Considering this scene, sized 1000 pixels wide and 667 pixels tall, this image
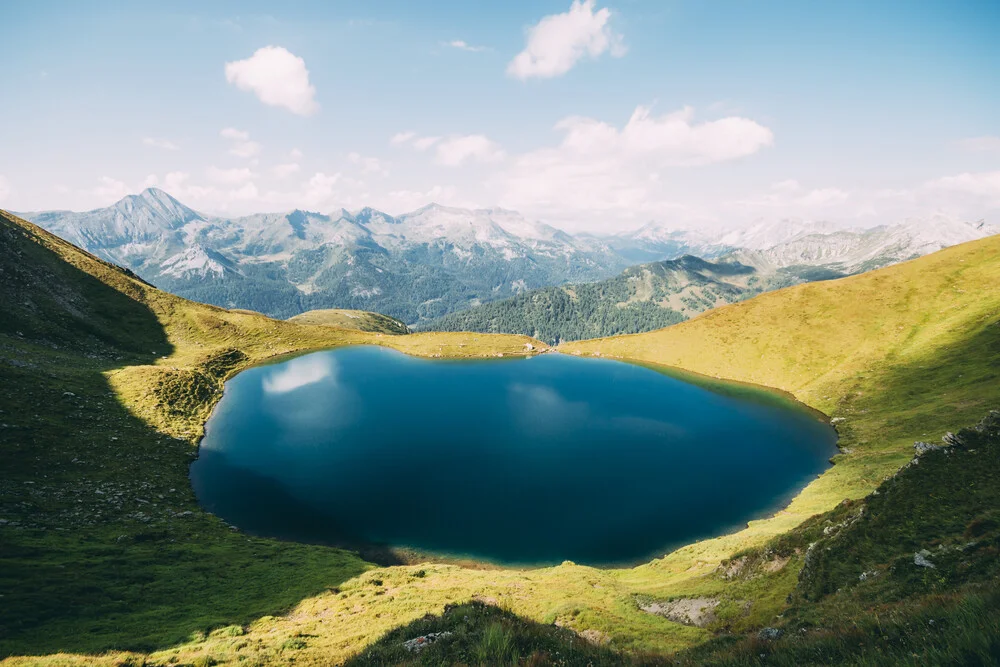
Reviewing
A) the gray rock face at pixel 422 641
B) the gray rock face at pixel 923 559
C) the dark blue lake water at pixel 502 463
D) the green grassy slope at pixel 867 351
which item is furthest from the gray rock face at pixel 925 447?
the gray rock face at pixel 422 641

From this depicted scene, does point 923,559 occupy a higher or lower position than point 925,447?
lower

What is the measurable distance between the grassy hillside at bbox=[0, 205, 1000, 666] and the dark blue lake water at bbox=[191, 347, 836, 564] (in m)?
4.25

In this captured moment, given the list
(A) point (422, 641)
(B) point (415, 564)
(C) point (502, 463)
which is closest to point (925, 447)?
(A) point (422, 641)

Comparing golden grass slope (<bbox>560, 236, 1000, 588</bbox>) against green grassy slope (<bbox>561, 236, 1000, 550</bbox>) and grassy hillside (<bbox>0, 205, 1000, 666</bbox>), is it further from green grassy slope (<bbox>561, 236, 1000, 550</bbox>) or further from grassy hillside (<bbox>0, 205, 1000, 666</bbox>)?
grassy hillside (<bbox>0, 205, 1000, 666</bbox>)

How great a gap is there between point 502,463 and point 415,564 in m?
21.1

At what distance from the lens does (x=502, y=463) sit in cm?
5703

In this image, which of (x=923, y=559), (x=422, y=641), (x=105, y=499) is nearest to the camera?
Answer: (x=422, y=641)

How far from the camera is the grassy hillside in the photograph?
14.2 m

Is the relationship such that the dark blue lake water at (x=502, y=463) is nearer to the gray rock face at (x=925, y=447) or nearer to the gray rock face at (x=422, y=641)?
the gray rock face at (x=925, y=447)

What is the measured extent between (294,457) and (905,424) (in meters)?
89.9

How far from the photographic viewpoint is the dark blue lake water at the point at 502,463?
4334cm

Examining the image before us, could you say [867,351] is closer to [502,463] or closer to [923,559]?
[502,463]

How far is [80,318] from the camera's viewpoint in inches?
3494

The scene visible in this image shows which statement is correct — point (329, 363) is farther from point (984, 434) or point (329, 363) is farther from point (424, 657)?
point (984, 434)
